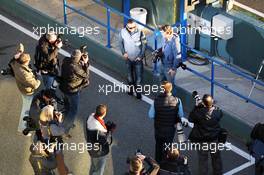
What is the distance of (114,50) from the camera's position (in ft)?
52.6

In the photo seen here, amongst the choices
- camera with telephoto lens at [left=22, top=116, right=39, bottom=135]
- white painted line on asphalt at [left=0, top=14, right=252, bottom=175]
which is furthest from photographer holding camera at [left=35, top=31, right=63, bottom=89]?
white painted line on asphalt at [left=0, top=14, right=252, bottom=175]

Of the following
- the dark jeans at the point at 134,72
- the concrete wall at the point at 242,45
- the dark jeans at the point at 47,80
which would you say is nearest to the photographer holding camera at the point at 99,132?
the dark jeans at the point at 47,80

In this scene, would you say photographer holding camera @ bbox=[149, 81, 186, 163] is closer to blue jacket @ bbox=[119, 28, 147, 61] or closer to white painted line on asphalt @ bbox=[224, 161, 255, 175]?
white painted line on asphalt @ bbox=[224, 161, 255, 175]

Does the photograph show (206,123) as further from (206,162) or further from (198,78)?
(198,78)

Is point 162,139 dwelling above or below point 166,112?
below

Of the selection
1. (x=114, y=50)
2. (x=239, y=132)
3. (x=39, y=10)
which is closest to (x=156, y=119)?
(x=239, y=132)

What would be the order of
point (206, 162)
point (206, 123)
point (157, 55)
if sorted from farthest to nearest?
point (157, 55) < point (206, 162) < point (206, 123)

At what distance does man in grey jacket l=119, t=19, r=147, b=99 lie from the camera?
563 inches

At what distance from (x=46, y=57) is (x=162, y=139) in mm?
2932

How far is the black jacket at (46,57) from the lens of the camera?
45.6 ft

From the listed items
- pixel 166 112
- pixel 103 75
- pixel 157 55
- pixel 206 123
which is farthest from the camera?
pixel 103 75

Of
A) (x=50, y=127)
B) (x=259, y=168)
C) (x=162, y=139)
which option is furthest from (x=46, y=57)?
(x=259, y=168)

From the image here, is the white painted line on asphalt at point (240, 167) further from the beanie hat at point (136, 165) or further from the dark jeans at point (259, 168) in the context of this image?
the beanie hat at point (136, 165)

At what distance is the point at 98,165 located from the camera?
12.2m
